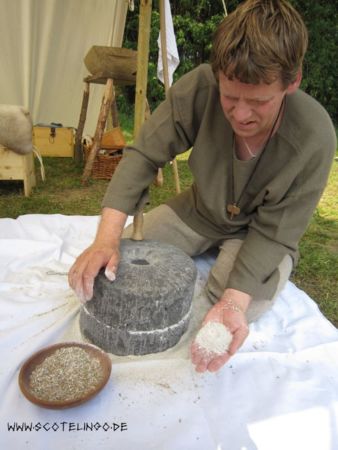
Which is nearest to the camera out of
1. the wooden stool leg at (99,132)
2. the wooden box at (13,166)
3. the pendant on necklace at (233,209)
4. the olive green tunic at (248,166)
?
the olive green tunic at (248,166)

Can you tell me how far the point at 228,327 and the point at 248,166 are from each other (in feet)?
1.85

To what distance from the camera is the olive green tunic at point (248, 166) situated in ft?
4.42

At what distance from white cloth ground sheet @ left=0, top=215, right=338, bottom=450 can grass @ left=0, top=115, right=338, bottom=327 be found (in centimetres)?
49

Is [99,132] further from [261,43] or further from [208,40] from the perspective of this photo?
[208,40]

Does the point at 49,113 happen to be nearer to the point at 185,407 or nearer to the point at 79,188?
the point at 79,188

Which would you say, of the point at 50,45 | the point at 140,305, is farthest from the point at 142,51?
the point at 50,45

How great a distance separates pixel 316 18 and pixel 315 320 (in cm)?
841

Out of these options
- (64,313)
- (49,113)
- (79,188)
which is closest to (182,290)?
(64,313)

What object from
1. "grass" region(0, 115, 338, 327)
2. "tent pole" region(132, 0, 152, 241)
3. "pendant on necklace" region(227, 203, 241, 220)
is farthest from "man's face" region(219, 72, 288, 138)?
"grass" region(0, 115, 338, 327)

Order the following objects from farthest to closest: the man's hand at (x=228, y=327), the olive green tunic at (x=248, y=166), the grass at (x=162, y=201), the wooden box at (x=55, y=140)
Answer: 1. the wooden box at (x=55, y=140)
2. the grass at (x=162, y=201)
3. the olive green tunic at (x=248, y=166)
4. the man's hand at (x=228, y=327)

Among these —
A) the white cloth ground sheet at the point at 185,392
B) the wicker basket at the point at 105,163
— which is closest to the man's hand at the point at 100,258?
the white cloth ground sheet at the point at 185,392

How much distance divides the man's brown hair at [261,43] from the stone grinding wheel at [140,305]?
0.64m

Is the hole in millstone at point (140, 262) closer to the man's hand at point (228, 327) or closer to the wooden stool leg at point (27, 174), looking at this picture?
the man's hand at point (228, 327)

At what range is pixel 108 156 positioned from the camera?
379 cm
